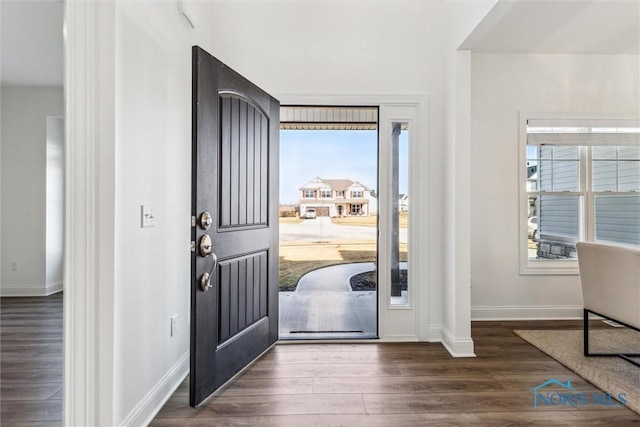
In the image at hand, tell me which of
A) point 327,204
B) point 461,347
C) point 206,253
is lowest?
point 461,347

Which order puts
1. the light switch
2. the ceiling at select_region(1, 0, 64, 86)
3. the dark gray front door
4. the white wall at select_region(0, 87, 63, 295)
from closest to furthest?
the light switch → the dark gray front door → the ceiling at select_region(1, 0, 64, 86) → the white wall at select_region(0, 87, 63, 295)

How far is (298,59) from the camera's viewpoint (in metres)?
2.75

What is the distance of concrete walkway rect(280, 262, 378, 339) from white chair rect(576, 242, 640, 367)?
172cm

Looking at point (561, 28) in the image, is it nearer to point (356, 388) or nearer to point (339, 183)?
point (356, 388)

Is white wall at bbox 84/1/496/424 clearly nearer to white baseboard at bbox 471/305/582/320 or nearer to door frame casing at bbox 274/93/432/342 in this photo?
door frame casing at bbox 274/93/432/342

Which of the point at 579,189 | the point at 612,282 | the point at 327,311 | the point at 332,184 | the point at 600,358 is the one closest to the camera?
the point at 612,282

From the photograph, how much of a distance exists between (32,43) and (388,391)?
14.8 feet

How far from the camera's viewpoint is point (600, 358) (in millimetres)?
2400

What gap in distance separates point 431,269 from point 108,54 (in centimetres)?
263

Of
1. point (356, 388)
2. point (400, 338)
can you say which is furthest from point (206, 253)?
point (400, 338)

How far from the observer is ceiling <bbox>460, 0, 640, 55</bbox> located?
2.44m

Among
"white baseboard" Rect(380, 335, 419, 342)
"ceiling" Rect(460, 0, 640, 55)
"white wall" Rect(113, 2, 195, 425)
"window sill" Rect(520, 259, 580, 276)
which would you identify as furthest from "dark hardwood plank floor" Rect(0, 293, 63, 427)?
"window sill" Rect(520, 259, 580, 276)

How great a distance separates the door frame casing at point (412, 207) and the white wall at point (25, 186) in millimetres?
3650

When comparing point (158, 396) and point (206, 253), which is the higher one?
point (206, 253)
